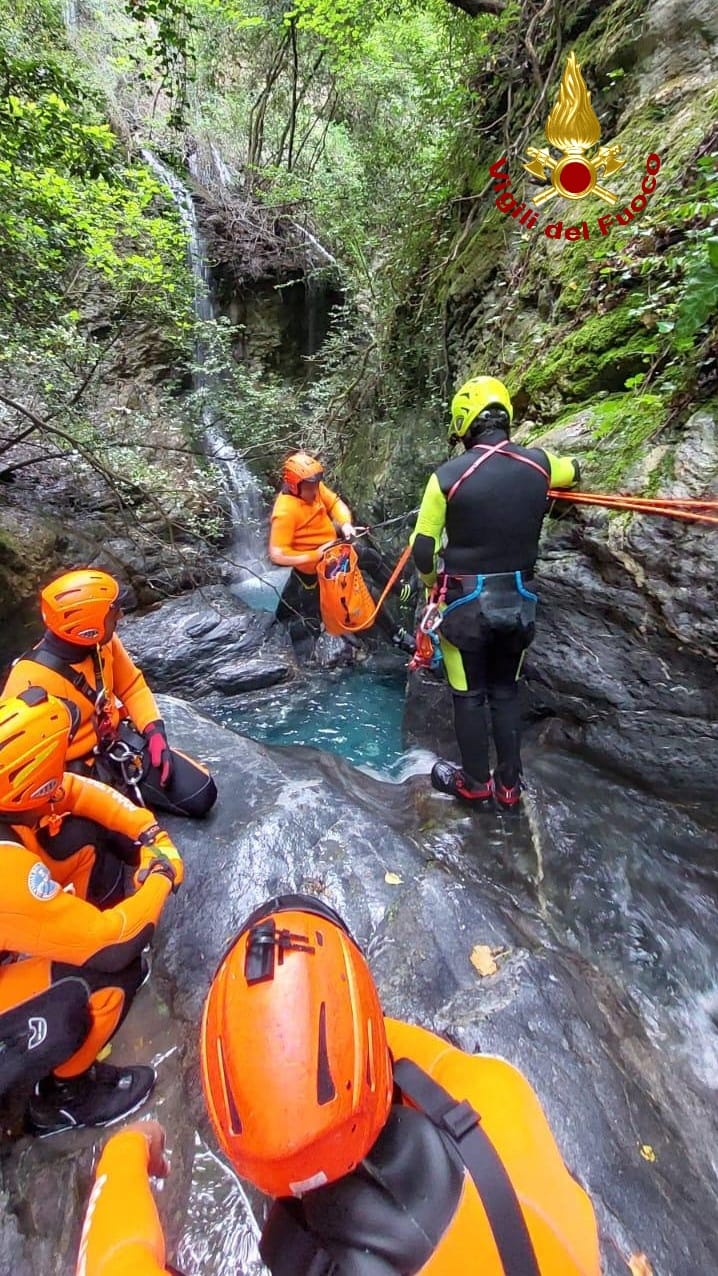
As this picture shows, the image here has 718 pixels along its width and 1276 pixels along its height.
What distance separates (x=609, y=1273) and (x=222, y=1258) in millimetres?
1170

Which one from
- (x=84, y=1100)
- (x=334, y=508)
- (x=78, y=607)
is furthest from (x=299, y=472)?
(x=84, y=1100)

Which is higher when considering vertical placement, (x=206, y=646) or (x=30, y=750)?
(x=30, y=750)

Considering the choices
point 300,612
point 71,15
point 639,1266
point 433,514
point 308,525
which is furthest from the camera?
point 71,15

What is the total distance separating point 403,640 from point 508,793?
10.8 ft

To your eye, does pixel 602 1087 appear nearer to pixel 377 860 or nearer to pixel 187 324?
pixel 377 860

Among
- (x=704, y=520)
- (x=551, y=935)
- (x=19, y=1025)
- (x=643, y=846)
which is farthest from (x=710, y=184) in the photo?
(x=19, y=1025)

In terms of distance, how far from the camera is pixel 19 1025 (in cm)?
199

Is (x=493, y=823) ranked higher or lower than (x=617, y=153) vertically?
lower

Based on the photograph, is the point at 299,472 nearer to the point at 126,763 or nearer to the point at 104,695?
the point at 104,695

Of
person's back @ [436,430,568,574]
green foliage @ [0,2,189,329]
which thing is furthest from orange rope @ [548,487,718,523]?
green foliage @ [0,2,189,329]

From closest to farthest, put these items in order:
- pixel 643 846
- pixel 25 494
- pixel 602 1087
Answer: pixel 602 1087, pixel 643 846, pixel 25 494

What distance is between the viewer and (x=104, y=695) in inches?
126

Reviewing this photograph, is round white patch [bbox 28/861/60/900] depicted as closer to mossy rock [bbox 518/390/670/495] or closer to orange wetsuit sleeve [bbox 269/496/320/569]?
mossy rock [bbox 518/390/670/495]

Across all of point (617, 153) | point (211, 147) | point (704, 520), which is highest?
point (211, 147)
